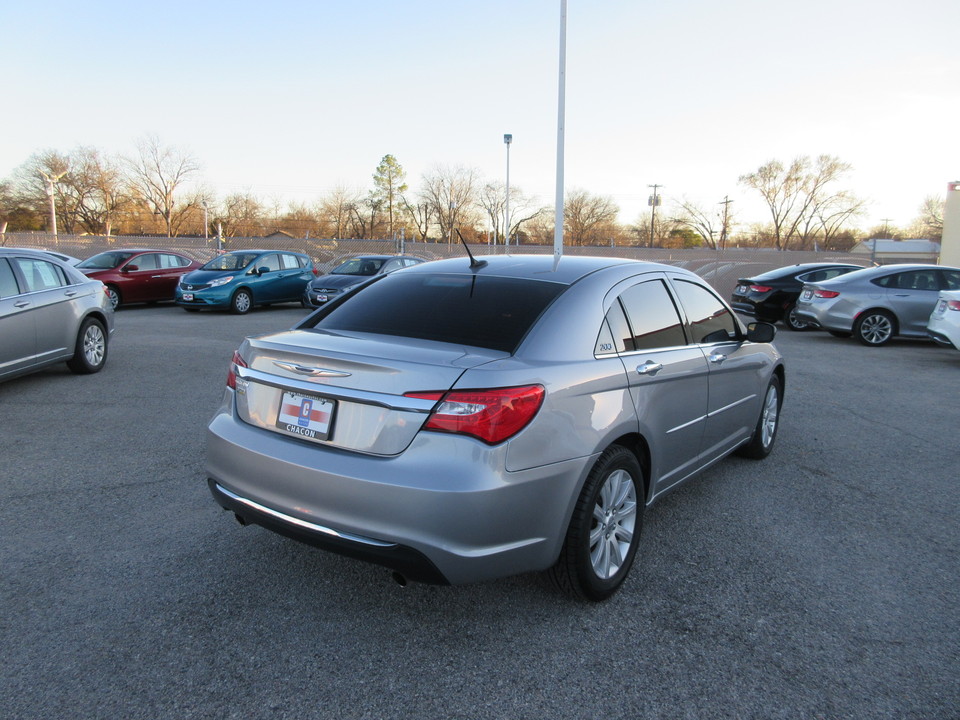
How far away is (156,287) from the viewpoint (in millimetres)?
17562

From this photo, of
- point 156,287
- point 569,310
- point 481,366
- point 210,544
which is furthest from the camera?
point 156,287

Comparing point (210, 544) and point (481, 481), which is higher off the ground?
point (481, 481)

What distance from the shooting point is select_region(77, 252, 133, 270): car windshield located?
16.9 metres

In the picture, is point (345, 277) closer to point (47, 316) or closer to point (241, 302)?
point (241, 302)

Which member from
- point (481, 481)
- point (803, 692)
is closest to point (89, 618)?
point (481, 481)

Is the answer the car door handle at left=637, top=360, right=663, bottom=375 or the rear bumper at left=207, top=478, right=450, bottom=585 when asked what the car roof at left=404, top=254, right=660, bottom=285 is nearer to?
the car door handle at left=637, top=360, right=663, bottom=375

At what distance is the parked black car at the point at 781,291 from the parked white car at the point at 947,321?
4642 millimetres

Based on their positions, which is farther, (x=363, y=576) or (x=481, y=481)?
(x=363, y=576)

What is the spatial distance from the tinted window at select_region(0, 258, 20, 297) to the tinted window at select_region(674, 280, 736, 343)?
653 centimetres

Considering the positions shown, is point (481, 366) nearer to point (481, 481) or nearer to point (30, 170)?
point (481, 481)

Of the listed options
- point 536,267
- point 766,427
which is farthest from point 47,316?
point 766,427

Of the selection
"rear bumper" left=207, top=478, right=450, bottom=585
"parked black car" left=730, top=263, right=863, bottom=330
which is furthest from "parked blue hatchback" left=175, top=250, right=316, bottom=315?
"rear bumper" left=207, top=478, right=450, bottom=585

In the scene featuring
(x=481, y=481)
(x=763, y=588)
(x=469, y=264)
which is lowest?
(x=763, y=588)

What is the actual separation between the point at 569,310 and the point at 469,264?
89 centimetres
